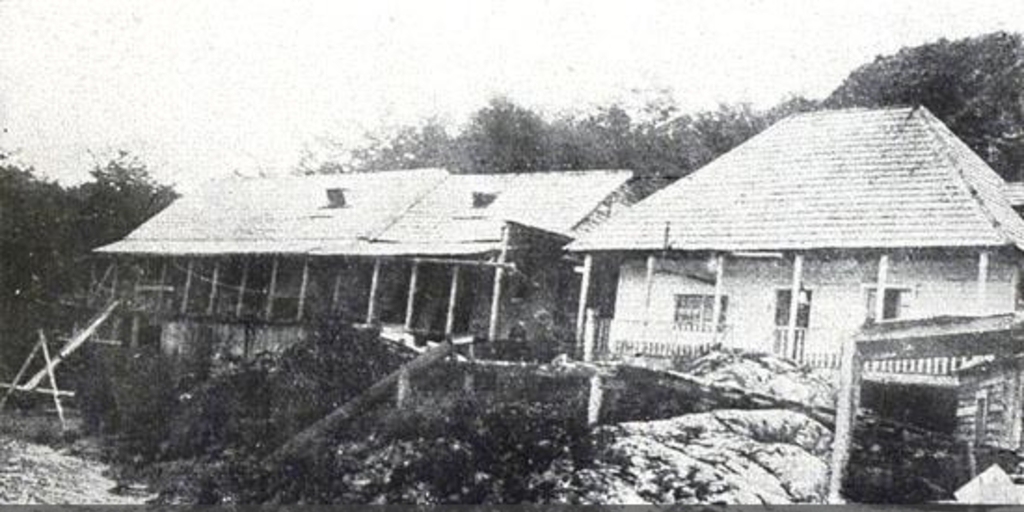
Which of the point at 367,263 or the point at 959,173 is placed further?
the point at 367,263

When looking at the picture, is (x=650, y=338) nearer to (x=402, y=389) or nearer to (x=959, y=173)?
(x=402, y=389)

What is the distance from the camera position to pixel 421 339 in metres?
11.4


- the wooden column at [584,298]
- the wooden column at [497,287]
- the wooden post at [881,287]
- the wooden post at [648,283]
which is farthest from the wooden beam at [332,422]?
the wooden post at [881,287]

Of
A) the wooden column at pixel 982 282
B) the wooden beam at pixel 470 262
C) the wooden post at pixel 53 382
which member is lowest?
the wooden post at pixel 53 382

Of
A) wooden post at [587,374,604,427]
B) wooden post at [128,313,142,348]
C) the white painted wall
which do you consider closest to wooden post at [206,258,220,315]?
wooden post at [128,313,142,348]

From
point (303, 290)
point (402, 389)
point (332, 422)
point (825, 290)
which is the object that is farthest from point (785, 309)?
point (303, 290)

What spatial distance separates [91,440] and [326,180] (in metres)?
6.04

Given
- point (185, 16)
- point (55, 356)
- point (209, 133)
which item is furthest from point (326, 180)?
point (185, 16)

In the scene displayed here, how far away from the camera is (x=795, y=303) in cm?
928

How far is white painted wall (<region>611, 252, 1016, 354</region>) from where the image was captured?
8.98 m

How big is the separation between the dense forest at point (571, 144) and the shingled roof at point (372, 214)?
1.52 feet

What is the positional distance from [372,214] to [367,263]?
57.8 inches

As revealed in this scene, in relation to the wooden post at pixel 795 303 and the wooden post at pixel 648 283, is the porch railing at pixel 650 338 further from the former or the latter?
the wooden post at pixel 795 303

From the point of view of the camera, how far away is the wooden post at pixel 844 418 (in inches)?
272
